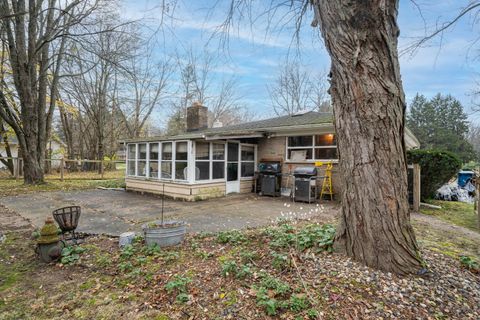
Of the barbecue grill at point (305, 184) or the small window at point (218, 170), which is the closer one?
the barbecue grill at point (305, 184)

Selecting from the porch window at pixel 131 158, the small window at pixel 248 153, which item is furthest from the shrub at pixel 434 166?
the porch window at pixel 131 158

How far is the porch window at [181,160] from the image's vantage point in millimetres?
8695

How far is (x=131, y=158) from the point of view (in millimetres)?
11180

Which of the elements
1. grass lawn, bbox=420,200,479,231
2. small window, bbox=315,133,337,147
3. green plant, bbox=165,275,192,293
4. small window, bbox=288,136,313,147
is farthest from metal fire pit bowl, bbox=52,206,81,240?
grass lawn, bbox=420,200,479,231

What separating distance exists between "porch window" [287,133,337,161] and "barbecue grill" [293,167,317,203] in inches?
35.9

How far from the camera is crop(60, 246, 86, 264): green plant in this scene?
362cm

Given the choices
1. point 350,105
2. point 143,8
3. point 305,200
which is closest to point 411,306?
point 350,105

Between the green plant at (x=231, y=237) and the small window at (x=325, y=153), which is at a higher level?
the small window at (x=325, y=153)

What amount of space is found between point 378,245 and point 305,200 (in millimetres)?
5538

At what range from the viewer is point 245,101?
28469 millimetres

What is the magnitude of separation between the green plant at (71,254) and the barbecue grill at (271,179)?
6480 mm

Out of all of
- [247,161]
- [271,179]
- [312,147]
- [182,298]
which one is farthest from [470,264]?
[247,161]

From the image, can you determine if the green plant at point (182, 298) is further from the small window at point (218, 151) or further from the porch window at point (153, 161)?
the porch window at point (153, 161)

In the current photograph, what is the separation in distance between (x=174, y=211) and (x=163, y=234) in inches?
114
